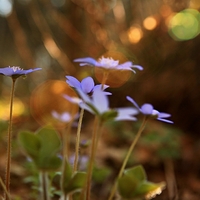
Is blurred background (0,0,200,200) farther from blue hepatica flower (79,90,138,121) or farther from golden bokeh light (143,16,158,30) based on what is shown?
blue hepatica flower (79,90,138,121)

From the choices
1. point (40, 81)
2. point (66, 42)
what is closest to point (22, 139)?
point (66, 42)

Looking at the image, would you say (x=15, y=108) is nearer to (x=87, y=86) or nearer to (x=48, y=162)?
(x=87, y=86)

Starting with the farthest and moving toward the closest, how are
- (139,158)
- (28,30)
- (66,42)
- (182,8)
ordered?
(28,30)
(66,42)
(182,8)
(139,158)

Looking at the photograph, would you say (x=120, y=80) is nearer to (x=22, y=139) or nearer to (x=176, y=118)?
(x=176, y=118)

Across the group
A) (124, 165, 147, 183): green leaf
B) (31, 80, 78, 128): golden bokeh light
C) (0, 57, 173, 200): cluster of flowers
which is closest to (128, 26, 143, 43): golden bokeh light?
(31, 80, 78, 128): golden bokeh light

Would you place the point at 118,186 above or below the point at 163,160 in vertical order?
below
